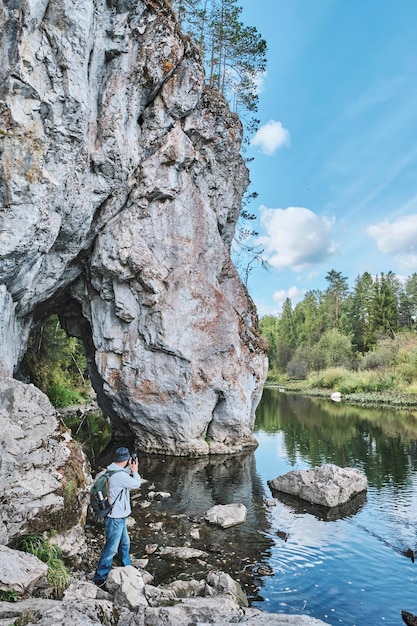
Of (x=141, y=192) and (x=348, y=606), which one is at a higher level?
(x=141, y=192)

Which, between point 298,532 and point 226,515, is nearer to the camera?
point 298,532

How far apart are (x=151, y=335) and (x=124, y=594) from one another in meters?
14.3

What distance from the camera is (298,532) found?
11742mm

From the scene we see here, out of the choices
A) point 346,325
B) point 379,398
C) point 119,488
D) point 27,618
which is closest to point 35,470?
point 119,488

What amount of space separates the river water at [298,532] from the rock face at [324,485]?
398 millimetres

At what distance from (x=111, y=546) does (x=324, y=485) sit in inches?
333

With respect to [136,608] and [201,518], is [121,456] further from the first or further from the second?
[201,518]

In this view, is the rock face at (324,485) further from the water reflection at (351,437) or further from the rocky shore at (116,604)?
the rocky shore at (116,604)

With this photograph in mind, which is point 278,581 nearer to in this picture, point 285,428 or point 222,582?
point 222,582

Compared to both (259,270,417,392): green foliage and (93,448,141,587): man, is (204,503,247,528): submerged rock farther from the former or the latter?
(259,270,417,392): green foliage

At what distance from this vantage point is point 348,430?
27328mm

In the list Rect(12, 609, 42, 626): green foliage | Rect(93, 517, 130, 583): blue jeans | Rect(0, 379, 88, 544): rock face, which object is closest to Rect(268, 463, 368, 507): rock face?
Rect(0, 379, 88, 544): rock face

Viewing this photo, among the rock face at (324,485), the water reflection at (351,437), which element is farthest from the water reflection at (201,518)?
the water reflection at (351,437)

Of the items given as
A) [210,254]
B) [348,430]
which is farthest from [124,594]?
[348,430]
